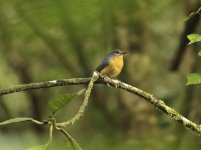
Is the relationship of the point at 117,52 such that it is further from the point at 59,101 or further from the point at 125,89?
the point at 59,101

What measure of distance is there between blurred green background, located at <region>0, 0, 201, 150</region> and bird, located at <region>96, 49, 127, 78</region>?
7 cm

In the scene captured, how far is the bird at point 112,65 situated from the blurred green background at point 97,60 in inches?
2.7

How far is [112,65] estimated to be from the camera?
1411 mm

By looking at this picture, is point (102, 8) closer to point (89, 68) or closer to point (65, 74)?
point (89, 68)

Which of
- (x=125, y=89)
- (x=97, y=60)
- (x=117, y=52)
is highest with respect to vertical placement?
(x=125, y=89)

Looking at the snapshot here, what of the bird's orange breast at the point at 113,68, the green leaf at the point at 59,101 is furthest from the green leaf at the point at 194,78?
the bird's orange breast at the point at 113,68

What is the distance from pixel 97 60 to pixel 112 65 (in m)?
0.48

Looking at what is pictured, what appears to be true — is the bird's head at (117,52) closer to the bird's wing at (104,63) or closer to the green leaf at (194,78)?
the bird's wing at (104,63)

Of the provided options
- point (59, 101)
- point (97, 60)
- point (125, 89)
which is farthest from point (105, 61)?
point (59, 101)

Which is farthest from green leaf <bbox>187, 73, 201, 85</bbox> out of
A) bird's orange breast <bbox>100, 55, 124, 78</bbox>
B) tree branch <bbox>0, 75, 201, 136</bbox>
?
bird's orange breast <bbox>100, 55, 124, 78</bbox>

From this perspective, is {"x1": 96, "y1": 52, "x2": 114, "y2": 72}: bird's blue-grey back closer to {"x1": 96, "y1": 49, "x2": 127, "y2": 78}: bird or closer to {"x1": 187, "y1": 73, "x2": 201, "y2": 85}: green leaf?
{"x1": 96, "y1": 49, "x2": 127, "y2": 78}: bird

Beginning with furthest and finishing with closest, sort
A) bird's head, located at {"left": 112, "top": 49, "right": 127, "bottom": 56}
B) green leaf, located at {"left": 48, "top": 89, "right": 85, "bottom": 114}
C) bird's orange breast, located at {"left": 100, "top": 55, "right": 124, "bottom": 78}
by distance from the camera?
1. bird's head, located at {"left": 112, "top": 49, "right": 127, "bottom": 56}
2. bird's orange breast, located at {"left": 100, "top": 55, "right": 124, "bottom": 78}
3. green leaf, located at {"left": 48, "top": 89, "right": 85, "bottom": 114}

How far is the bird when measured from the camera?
1384 millimetres

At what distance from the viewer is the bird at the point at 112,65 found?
1.38 meters
